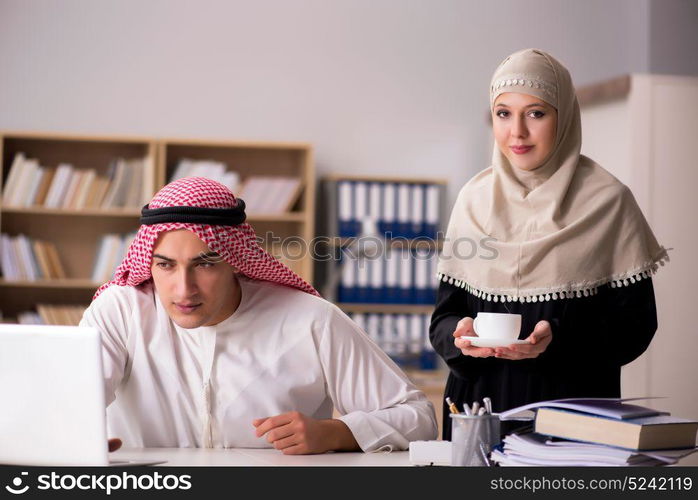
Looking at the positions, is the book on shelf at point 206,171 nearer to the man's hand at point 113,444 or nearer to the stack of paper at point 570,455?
the man's hand at point 113,444

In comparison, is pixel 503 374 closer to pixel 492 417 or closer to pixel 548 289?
pixel 548 289

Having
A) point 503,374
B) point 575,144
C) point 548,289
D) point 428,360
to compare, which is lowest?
point 428,360

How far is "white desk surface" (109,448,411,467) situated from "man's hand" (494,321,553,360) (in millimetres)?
285

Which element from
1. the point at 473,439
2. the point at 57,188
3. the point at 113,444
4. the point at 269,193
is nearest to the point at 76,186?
the point at 57,188

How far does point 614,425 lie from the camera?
1.29 m

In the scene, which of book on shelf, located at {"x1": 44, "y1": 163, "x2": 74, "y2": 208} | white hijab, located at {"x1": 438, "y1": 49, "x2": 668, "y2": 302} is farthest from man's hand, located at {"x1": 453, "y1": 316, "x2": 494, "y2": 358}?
book on shelf, located at {"x1": 44, "y1": 163, "x2": 74, "y2": 208}

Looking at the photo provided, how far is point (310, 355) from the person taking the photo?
195 cm

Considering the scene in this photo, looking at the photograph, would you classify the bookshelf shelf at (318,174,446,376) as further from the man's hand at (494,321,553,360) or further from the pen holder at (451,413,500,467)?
the pen holder at (451,413,500,467)

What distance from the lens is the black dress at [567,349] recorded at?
6.31 ft

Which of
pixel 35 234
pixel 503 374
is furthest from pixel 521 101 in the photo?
pixel 35 234

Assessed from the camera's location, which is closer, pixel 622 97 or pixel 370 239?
pixel 622 97

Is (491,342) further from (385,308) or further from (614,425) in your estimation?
(385,308)

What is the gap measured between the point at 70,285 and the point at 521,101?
3319 millimetres
